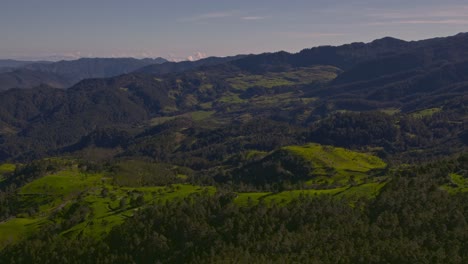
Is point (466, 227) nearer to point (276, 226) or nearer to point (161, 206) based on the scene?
point (276, 226)

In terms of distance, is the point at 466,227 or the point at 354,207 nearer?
the point at 466,227

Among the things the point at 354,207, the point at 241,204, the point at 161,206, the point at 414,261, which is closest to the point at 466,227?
the point at 414,261

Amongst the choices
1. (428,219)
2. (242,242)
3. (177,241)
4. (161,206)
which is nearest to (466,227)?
(428,219)

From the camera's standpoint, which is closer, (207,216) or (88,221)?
(207,216)

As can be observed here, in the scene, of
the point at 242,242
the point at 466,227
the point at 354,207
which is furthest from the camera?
the point at 354,207

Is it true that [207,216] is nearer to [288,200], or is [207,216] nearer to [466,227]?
[288,200]

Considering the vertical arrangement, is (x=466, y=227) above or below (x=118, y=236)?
above

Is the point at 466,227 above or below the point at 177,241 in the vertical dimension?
above

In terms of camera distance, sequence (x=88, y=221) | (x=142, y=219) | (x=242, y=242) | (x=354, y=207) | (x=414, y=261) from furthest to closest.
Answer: (x=88, y=221)
(x=142, y=219)
(x=354, y=207)
(x=242, y=242)
(x=414, y=261)

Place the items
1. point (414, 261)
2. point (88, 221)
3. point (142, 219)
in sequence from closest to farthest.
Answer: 1. point (414, 261)
2. point (142, 219)
3. point (88, 221)
